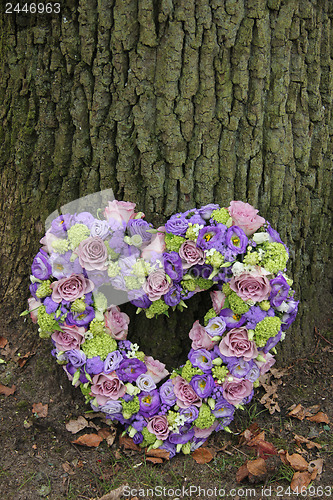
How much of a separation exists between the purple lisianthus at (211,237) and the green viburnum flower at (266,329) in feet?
1.55

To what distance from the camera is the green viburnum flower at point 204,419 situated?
2475 mm

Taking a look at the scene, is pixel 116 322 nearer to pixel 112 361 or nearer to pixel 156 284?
pixel 112 361

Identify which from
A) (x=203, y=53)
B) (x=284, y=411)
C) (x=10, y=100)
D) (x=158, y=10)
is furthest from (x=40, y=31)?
(x=284, y=411)

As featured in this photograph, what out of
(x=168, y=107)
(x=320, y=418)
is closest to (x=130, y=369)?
(x=320, y=418)

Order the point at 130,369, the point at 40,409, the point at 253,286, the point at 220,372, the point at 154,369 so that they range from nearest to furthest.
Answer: the point at 253,286 < the point at 220,372 < the point at 130,369 < the point at 154,369 < the point at 40,409

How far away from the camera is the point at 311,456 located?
250 cm

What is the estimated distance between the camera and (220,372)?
8.04ft

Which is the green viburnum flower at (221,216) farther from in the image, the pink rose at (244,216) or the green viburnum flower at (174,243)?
the green viburnum flower at (174,243)

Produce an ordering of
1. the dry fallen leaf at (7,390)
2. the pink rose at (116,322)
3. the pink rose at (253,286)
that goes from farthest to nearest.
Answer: the dry fallen leaf at (7,390) → the pink rose at (116,322) → the pink rose at (253,286)

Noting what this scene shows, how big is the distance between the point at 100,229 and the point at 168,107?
0.77m

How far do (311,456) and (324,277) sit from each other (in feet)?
4.37

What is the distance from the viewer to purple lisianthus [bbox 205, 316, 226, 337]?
2.44 meters

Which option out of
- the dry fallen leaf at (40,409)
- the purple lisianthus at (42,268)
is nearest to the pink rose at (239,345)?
the purple lisianthus at (42,268)

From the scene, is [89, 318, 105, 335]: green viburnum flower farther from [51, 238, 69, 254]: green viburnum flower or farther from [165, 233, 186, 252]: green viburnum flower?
[165, 233, 186, 252]: green viburnum flower
